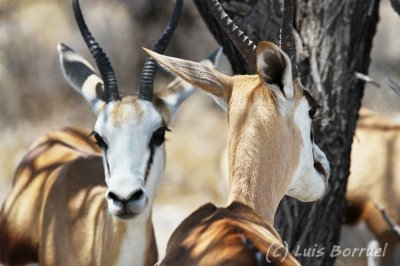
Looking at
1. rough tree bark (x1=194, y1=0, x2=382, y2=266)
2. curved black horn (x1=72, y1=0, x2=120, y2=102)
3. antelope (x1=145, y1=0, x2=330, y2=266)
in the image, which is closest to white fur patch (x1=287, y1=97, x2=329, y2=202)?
antelope (x1=145, y1=0, x2=330, y2=266)

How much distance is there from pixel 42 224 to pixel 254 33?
1739mm

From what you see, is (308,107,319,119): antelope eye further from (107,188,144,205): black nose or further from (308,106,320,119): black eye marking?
(107,188,144,205): black nose

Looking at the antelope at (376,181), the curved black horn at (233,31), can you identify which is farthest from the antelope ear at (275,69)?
the antelope at (376,181)

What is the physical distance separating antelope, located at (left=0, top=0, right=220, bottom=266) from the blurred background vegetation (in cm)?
554

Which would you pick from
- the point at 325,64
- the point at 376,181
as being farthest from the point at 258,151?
the point at 376,181

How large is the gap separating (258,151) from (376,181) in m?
3.59

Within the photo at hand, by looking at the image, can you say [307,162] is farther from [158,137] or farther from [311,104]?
[158,137]

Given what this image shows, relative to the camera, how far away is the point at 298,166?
439cm

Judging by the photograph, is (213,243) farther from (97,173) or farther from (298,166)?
(97,173)

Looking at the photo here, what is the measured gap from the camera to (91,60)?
12.5 m

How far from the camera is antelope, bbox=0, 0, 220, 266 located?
212 inches

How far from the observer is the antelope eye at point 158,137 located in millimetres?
5591

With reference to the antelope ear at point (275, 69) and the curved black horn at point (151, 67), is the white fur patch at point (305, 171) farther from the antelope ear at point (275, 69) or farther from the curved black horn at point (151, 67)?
the curved black horn at point (151, 67)

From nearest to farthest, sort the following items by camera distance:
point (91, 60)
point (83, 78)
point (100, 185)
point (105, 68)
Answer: point (105, 68) → point (100, 185) → point (83, 78) → point (91, 60)
